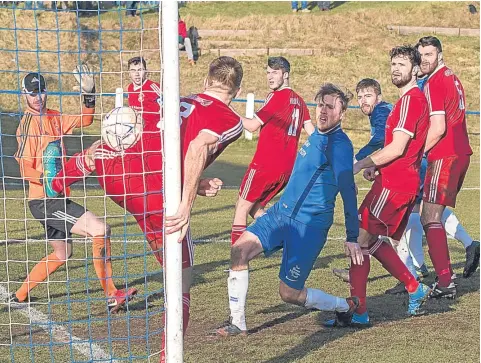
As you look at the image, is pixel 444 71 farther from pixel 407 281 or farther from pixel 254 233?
pixel 254 233

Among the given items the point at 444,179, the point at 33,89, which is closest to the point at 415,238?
the point at 444,179

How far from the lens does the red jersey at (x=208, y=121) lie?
18.8 ft

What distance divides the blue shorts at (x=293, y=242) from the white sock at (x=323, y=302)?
0.16 m

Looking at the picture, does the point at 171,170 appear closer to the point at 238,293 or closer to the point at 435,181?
the point at 238,293

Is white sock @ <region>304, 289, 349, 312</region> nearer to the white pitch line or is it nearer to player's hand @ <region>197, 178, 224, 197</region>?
the white pitch line

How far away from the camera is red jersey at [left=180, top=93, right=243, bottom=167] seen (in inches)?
225

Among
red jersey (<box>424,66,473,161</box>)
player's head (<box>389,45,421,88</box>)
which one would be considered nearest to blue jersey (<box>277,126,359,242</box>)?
player's head (<box>389,45,421,88</box>)

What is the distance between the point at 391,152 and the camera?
292 inches

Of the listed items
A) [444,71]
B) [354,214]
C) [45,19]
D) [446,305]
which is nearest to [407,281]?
[446,305]

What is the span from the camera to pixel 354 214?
6664mm

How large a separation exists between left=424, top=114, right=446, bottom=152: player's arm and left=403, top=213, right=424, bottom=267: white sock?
119 centimetres

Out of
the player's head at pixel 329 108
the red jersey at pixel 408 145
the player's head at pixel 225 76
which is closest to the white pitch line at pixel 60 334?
the player's head at pixel 225 76

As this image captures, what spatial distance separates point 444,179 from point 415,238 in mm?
775

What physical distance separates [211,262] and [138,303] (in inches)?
82.2
